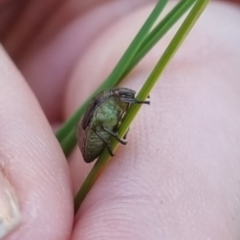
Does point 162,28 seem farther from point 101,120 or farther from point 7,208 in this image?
point 7,208

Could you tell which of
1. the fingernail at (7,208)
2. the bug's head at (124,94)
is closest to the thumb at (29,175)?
the fingernail at (7,208)

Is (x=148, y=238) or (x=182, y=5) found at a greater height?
(x=182, y=5)

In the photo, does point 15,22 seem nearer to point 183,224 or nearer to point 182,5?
point 182,5

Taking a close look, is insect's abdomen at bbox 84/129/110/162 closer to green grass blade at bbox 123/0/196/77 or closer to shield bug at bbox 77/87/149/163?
shield bug at bbox 77/87/149/163

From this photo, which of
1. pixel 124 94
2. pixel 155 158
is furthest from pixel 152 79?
pixel 155 158

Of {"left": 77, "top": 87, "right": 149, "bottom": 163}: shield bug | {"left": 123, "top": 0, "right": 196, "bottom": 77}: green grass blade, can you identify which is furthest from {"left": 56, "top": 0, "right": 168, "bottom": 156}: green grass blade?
{"left": 77, "top": 87, "right": 149, "bottom": 163}: shield bug

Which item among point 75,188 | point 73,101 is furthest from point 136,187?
point 73,101
